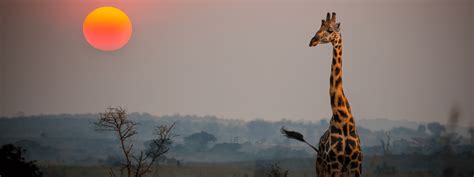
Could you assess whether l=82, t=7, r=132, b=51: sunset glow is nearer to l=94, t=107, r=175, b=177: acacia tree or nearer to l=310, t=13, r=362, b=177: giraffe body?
l=94, t=107, r=175, b=177: acacia tree

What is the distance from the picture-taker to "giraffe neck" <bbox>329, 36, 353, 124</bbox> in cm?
622

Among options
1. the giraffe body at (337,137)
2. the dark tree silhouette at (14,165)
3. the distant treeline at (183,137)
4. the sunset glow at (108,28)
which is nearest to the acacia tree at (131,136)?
the distant treeline at (183,137)

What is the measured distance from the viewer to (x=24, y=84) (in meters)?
8.16

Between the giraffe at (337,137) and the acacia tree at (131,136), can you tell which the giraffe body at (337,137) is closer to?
the giraffe at (337,137)

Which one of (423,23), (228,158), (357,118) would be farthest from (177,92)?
(423,23)

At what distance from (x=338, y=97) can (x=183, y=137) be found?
2.37 meters

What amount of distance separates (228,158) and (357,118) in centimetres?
139

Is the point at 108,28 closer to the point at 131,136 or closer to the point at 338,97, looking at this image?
the point at 131,136

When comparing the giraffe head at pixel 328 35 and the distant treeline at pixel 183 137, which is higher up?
the giraffe head at pixel 328 35

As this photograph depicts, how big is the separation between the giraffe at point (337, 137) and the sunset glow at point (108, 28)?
247 centimetres

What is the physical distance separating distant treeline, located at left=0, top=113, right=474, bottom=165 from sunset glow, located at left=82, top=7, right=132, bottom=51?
742 millimetres

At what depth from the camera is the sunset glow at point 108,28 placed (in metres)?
8.01

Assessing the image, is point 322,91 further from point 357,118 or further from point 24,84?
point 24,84

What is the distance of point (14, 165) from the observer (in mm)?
8094
